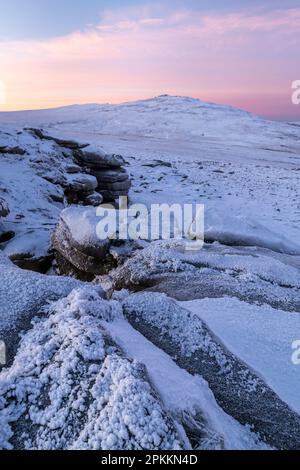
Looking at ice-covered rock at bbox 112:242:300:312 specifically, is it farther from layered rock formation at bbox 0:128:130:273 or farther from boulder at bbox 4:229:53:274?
layered rock formation at bbox 0:128:130:273

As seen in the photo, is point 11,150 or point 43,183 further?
point 11,150

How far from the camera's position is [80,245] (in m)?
6.63

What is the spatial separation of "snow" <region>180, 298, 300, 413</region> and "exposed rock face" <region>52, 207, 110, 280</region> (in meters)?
2.45

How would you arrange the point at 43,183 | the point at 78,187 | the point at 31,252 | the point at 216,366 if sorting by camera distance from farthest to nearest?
the point at 78,187 < the point at 43,183 < the point at 31,252 < the point at 216,366

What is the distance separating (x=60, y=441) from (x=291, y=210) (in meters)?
11.6

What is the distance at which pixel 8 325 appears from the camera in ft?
10.7

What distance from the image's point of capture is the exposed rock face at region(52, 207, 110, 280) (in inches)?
254

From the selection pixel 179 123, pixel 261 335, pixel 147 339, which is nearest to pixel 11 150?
pixel 147 339

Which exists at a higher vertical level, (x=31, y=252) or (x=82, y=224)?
(x=82, y=224)

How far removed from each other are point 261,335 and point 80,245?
3725 millimetres

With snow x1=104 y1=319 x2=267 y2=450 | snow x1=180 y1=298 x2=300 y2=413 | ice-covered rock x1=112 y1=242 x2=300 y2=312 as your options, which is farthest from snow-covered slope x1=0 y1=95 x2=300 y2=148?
snow x1=104 y1=319 x2=267 y2=450

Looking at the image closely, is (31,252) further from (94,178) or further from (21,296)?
(94,178)

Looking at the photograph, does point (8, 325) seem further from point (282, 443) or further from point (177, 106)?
point (177, 106)

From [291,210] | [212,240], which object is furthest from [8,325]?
[291,210]
